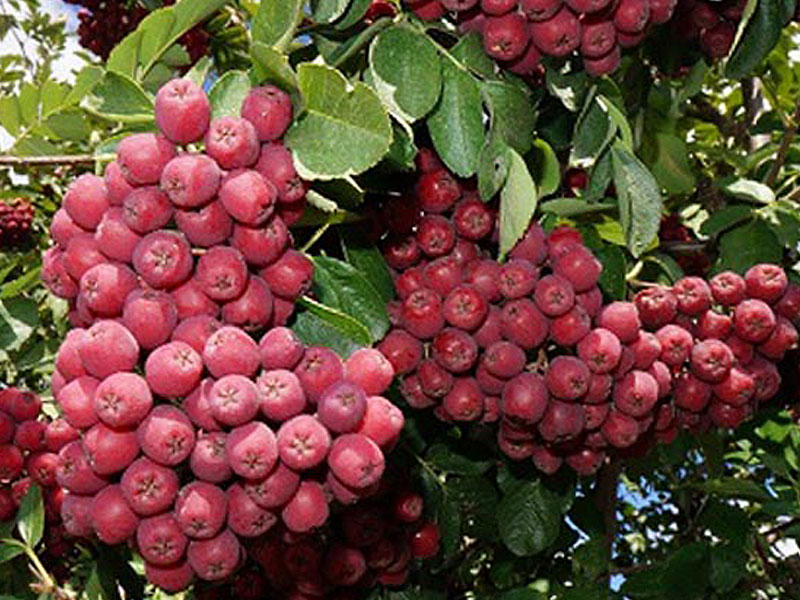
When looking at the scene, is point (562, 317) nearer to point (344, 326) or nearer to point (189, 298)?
point (344, 326)

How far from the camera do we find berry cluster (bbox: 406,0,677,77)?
5.09ft

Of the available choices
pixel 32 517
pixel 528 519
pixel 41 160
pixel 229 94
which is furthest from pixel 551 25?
pixel 32 517

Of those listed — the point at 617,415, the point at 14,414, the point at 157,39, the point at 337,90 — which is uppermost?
the point at 337,90

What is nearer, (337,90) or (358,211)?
(337,90)

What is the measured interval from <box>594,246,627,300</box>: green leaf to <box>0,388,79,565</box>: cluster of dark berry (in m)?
0.98

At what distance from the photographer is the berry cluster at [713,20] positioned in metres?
1.85

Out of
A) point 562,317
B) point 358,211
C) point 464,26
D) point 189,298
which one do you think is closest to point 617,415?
point 562,317

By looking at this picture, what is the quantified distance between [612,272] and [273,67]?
0.83 metres

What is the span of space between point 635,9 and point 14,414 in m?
1.29

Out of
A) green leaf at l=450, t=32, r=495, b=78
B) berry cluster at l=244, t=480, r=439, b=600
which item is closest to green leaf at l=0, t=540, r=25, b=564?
berry cluster at l=244, t=480, r=439, b=600

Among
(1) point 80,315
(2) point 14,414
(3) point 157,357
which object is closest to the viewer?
(3) point 157,357

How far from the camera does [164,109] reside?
3.99ft

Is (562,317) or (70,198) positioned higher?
(70,198)

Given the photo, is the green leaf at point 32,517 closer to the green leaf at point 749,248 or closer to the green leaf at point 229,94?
the green leaf at point 229,94
